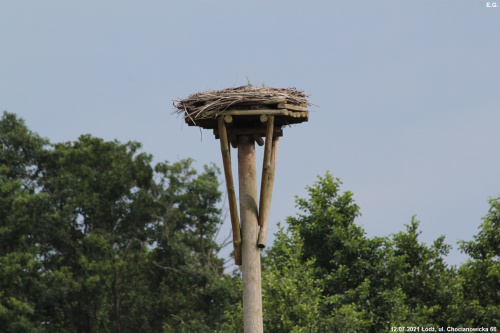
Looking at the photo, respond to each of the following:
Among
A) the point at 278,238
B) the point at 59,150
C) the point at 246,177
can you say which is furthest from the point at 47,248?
the point at 246,177

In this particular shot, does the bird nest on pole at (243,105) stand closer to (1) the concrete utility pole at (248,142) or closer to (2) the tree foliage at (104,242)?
(1) the concrete utility pole at (248,142)

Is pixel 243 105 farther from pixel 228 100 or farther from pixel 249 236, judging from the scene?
pixel 249 236

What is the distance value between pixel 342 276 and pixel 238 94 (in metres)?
12.9

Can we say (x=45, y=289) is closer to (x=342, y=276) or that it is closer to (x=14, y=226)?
(x=14, y=226)

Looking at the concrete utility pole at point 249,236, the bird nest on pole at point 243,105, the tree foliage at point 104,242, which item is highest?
the tree foliage at point 104,242

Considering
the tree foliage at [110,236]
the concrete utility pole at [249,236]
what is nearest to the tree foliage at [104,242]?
the tree foliage at [110,236]

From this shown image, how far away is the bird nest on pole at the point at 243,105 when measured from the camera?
1246cm

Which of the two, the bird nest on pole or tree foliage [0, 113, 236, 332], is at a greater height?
tree foliage [0, 113, 236, 332]

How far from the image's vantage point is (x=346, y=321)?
72.1 feet

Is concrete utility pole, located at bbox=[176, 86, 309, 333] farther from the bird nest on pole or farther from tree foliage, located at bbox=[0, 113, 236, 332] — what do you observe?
tree foliage, located at bbox=[0, 113, 236, 332]

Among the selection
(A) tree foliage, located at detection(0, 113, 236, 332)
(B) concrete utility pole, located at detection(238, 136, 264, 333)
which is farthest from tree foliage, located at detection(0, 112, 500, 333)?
(B) concrete utility pole, located at detection(238, 136, 264, 333)

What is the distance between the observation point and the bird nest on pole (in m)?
12.5

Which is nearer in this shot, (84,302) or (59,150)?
Result: (84,302)

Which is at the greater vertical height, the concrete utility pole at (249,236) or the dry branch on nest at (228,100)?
the dry branch on nest at (228,100)
